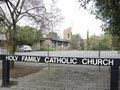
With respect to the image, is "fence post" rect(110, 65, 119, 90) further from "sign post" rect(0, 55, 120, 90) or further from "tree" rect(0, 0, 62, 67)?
"tree" rect(0, 0, 62, 67)

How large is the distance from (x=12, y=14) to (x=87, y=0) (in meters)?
5.02

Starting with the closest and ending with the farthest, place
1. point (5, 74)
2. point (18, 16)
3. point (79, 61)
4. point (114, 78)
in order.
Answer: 1. point (114, 78)
2. point (79, 61)
3. point (5, 74)
4. point (18, 16)

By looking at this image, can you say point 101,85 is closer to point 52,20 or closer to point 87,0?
point 87,0

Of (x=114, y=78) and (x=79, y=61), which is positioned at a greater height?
(x=79, y=61)

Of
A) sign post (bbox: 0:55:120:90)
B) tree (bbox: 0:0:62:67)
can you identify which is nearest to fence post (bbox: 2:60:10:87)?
sign post (bbox: 0:55:120:90)

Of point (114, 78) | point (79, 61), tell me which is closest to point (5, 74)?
point (79, 61)

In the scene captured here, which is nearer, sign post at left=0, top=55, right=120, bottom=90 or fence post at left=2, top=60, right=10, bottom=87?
sign post at left=0, top=55, right=120, bottom=90

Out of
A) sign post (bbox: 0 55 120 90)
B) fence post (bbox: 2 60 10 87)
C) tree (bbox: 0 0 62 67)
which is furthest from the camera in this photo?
tree (bbox: 0 0 62 67)

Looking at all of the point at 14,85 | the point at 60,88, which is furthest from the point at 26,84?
the point at 60,88

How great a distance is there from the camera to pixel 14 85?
6906 mm

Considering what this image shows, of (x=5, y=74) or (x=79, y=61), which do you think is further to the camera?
(x=5, y=74)

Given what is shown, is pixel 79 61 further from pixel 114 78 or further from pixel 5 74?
pixel 5 74

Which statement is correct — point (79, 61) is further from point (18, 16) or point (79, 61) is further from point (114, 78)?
point (18, 16)

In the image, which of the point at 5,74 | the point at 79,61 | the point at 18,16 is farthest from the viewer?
the point at 18,16
